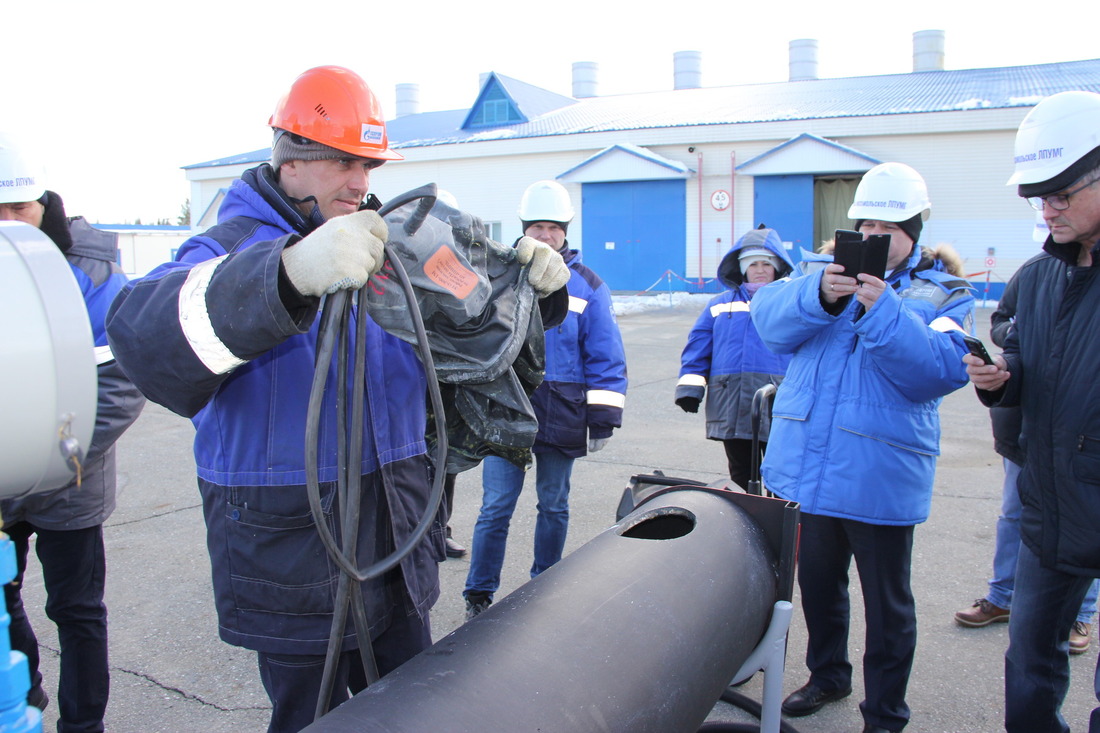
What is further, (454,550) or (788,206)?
(788,206)

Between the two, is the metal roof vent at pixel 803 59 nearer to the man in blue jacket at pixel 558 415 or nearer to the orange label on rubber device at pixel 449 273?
the man in blue jacket at pixel 558 415

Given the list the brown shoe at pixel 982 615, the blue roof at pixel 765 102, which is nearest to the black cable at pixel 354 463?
the brown shoe at pixel 982 615

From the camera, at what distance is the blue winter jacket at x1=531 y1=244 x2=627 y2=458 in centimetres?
365

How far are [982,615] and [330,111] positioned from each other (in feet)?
10.9

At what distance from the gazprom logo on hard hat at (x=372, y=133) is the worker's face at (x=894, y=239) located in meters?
1.66

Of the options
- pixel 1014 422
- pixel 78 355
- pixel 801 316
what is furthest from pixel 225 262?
pixel 1014 422

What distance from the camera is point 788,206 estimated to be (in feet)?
64.5

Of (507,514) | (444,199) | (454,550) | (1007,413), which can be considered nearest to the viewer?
(444,199)

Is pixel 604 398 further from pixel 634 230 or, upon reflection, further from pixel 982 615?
pixel 634 230

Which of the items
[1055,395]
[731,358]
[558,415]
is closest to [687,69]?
[731,358]

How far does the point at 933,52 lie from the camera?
1072 inches

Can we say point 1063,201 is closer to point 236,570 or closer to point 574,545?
point 236,570

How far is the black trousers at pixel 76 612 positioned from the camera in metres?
2.53

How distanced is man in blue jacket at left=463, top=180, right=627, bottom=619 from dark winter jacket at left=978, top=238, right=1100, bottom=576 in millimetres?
1662
